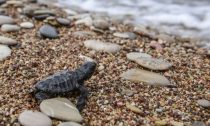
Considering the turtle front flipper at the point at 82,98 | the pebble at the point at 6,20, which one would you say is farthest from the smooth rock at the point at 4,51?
the turtle front flipper at the point at 82,98

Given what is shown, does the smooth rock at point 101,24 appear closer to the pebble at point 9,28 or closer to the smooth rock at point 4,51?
the pebble at point 9,28

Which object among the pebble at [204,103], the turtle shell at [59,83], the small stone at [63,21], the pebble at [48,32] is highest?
the small stone at [63,21]

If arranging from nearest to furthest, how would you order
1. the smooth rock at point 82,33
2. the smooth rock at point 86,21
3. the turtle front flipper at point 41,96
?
the turtle front flipper at point 41,96 < the smooth rock at point 82,33 < the smooth rock at point 86,21

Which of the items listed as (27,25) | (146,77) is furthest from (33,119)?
(27,25)

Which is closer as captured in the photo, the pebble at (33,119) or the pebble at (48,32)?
the pebble at (33,119)

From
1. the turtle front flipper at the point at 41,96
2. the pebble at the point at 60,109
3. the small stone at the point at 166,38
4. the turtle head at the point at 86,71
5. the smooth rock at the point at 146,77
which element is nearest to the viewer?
the pebble at the point at 60,109

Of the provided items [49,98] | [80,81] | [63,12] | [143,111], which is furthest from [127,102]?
[63,12]
